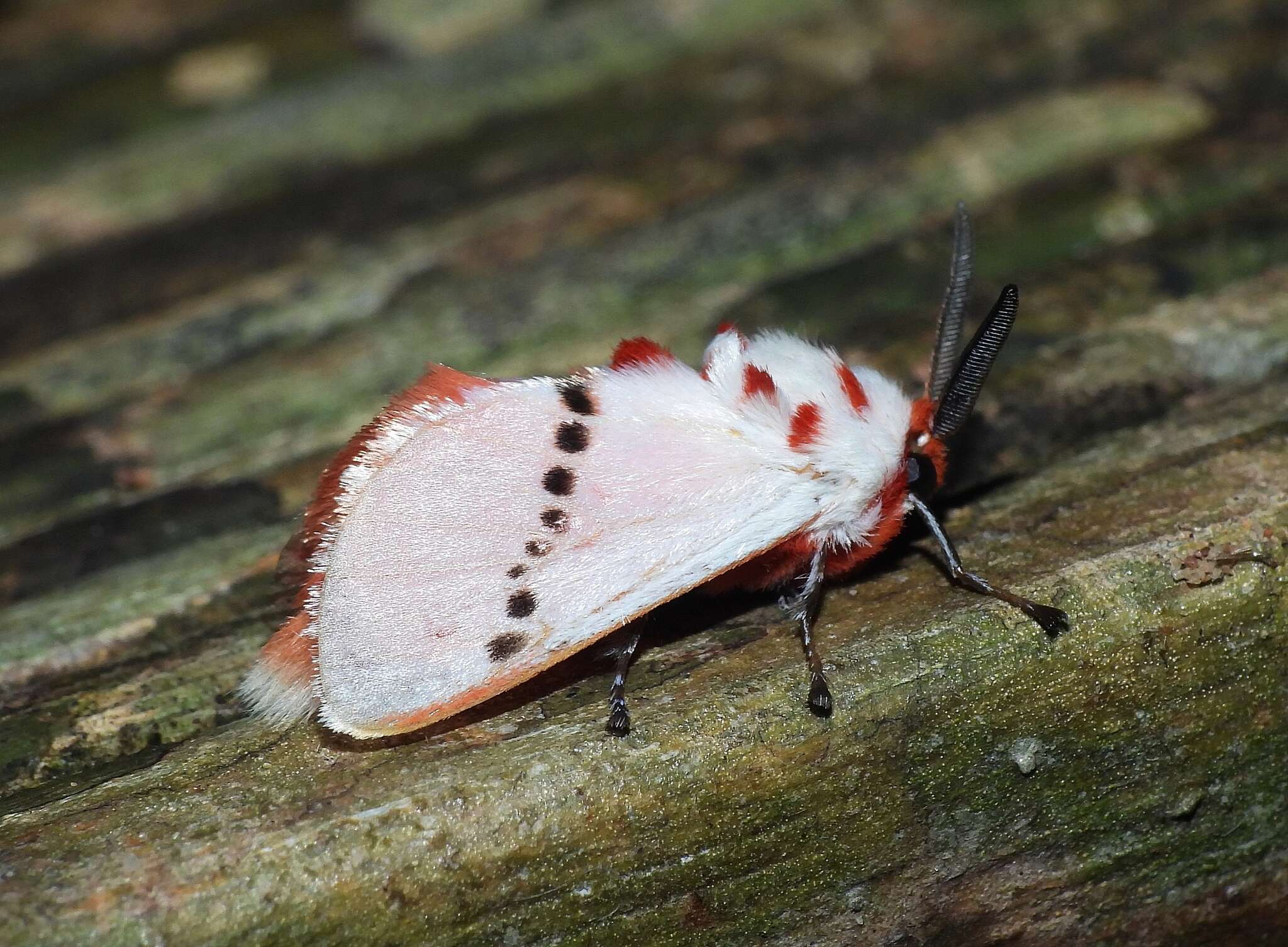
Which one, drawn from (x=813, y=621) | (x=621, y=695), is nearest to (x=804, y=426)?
(x=813, y=621)

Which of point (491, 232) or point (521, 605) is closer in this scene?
point (521, 605)

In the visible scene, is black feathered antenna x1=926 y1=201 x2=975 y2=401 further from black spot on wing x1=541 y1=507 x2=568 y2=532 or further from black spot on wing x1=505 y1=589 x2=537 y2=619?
black spot on wing x1=505 y1=589 x2=537 y2=619

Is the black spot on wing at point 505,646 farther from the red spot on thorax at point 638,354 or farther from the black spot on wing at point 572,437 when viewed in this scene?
the red spot on thorax at point 638,354

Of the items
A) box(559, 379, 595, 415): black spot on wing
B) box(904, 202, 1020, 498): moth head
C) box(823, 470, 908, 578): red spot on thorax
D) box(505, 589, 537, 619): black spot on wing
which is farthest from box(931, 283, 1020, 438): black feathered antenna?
box(505, 589, 537, 619): black spot on wing

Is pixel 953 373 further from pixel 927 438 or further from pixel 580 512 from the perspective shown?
pixel 580 512

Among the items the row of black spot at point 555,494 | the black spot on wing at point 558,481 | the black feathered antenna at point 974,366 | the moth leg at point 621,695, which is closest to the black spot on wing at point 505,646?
the row of black spot at point 555,494

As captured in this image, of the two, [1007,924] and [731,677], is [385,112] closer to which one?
[731,677]

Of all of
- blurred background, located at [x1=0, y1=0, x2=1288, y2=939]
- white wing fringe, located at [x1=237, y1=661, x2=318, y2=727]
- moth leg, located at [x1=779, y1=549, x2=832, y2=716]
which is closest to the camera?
moth leg, located at [x1=779, y1=549, x2=832, y2=716]
